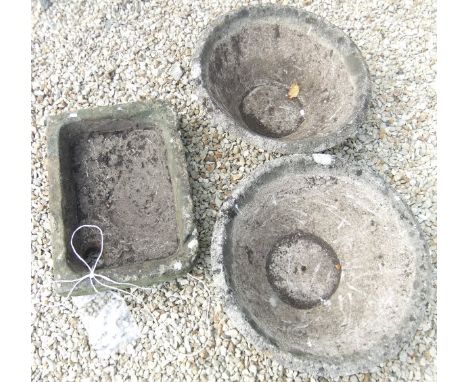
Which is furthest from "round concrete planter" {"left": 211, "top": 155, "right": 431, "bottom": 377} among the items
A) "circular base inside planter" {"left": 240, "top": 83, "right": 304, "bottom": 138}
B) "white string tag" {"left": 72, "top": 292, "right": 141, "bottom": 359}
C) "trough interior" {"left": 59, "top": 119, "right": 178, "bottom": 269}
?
"white string tag" {"left": 72, "top": 292, "right": 141, "bottom": 359}

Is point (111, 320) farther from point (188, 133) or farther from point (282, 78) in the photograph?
point (282, 78)

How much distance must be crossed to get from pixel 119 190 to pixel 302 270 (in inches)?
58.4

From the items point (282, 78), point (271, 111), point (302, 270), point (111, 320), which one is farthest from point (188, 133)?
point (111, 320)

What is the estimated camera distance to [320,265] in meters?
2.87

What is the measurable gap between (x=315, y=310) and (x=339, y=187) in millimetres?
853

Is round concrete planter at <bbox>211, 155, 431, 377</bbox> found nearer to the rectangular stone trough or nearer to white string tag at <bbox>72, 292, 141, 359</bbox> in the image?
the rectangular stone trough

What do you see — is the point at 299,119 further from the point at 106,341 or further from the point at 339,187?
the point at 106,341

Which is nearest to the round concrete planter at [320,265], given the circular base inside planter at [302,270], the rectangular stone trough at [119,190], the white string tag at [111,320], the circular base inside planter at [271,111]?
the circular base inside planter at [302,270]

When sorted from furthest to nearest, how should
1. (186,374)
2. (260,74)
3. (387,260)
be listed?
(260,74), (186,374), (387,260)

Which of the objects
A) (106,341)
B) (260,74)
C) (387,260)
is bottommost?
(106,341)

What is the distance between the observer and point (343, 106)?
2.97 meters

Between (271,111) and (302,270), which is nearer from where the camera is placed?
(302,270)

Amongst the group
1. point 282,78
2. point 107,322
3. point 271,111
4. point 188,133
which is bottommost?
point 107,322

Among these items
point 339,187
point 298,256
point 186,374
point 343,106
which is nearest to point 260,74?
point 343,106
